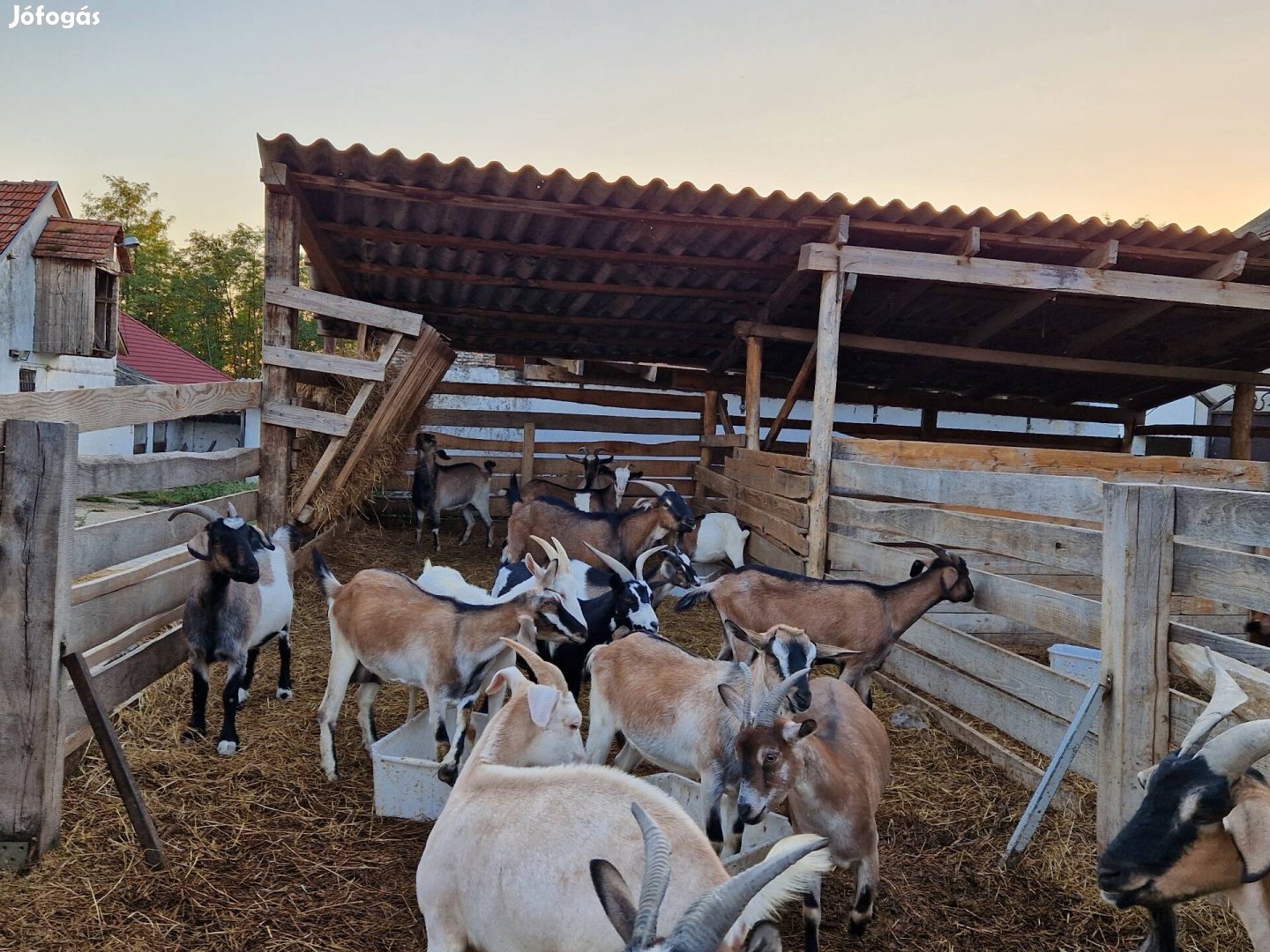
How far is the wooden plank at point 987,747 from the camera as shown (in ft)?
13.5

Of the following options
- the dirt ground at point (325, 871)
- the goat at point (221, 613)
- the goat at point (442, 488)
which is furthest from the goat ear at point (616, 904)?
the goat at point (442, 488)

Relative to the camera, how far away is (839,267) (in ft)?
23.4

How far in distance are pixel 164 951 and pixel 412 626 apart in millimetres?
1854

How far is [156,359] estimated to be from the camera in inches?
1171

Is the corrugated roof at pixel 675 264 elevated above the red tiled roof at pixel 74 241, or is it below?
below

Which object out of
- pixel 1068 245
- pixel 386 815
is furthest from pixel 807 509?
pixel 386 815

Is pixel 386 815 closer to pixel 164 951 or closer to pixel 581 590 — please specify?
pixel 164 951

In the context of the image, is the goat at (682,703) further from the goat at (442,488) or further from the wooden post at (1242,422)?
the wooden post at (1242,422)

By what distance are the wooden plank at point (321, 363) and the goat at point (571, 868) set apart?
16.3 feet

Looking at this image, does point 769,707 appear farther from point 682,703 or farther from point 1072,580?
point 1072,580

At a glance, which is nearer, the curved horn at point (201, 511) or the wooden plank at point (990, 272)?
the curved horn at point (201, 511)

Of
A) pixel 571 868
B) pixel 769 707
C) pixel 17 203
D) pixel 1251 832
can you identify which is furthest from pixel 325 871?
pixel 17 203

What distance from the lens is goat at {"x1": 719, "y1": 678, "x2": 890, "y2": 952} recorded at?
3133 mm

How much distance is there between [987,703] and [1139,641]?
5.34ft
